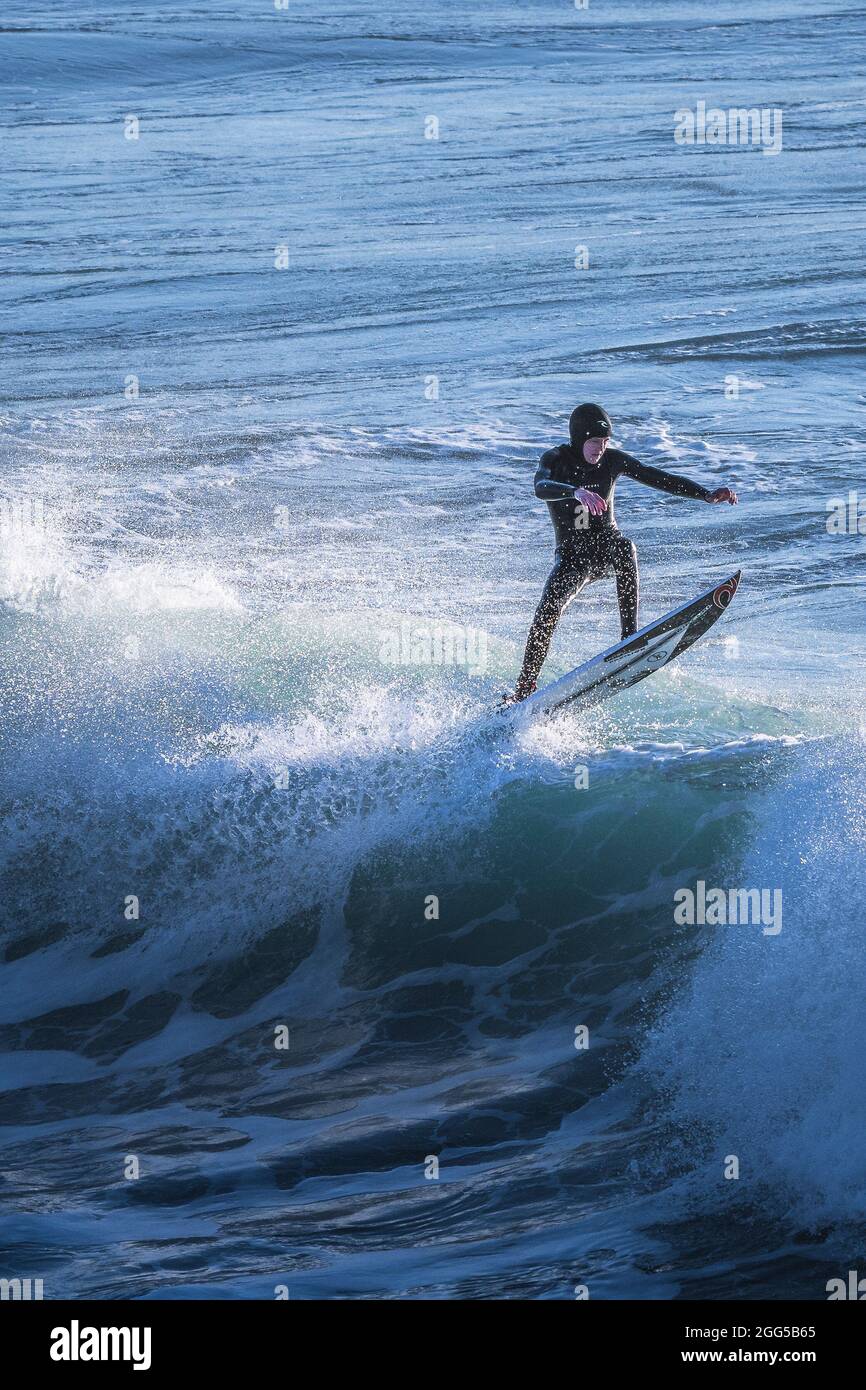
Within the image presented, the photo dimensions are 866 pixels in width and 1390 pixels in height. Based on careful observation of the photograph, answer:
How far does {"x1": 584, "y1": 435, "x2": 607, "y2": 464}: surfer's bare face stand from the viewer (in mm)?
8961

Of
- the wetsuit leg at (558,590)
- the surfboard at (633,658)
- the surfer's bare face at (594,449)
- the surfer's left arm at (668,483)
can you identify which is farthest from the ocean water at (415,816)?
the surfer's bare face at (594,449)

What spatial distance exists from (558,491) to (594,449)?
13.3 inches

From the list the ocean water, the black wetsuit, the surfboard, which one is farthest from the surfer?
the ocean water

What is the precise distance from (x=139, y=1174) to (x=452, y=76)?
42.5m

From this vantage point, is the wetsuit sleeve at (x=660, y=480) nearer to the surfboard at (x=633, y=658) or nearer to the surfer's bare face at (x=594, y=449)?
the surfer's bare face at (x=594, y=449)

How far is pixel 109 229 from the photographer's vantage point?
29.7 meters

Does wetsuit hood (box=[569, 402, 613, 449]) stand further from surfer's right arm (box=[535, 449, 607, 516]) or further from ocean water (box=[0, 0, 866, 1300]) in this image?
ocean water (box=[0, 0, 866, 1300])

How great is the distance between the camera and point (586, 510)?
918cm

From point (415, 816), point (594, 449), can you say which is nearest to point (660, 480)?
point (594, 449)

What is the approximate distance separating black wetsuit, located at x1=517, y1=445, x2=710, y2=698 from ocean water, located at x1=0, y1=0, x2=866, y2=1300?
971mm

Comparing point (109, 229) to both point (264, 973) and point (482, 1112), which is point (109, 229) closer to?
point (264, 973)

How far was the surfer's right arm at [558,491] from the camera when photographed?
8672 mm

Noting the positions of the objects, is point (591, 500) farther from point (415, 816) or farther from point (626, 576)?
point (415, 816)

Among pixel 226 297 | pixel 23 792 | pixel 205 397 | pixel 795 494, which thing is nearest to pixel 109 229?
pixel 226 297
